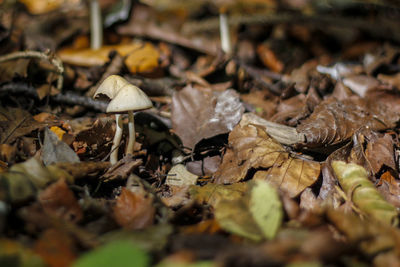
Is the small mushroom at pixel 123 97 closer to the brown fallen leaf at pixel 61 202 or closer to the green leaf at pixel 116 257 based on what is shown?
A: the brown fallen leaf at pixel 61 202

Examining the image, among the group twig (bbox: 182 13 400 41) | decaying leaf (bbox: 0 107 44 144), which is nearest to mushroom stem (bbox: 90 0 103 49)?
twig (bbox: 182 13 400 41)

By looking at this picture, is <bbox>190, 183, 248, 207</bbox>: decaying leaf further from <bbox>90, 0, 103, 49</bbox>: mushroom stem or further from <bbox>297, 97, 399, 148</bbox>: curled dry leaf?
<bbox>90, 0, 103, 49</bbox>: mushroom stem

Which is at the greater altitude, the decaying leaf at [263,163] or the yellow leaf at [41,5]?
the yellow leaf at [41,5]

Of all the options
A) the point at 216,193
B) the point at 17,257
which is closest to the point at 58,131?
the point at 216,193

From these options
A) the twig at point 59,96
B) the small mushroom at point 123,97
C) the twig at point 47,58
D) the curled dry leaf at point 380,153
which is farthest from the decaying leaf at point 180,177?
the twig at point 47,58

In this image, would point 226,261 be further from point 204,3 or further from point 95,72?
point 204,3
